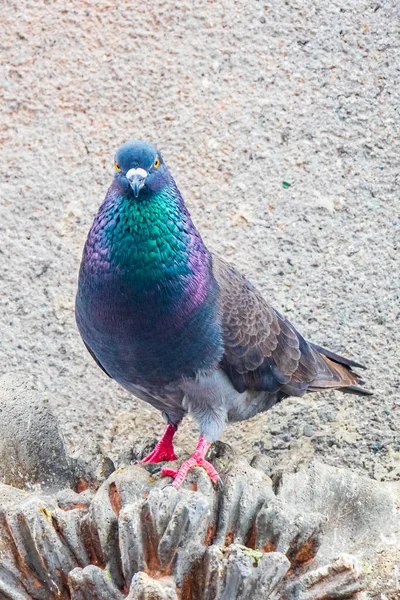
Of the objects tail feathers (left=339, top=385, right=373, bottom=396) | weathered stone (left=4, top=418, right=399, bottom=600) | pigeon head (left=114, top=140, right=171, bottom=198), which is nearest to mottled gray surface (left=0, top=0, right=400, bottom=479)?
tail feathers (left=339, top=385, right=373, bottom=396)

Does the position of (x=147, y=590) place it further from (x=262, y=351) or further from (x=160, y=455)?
(x=262, y=351)

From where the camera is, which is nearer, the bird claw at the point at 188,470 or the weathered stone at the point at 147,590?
the weathered stone at the point at 147,590

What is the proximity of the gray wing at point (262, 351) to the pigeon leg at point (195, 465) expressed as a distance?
0.91 ft

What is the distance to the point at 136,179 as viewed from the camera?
2.53 metres

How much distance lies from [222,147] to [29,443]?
5.13 ft

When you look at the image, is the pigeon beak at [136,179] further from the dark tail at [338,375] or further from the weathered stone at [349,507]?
the dark tail at [338,375]

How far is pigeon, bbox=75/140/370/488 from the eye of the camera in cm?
261

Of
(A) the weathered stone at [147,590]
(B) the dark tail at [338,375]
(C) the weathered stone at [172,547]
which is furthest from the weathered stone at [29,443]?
(B) the dark tail at [338,375]

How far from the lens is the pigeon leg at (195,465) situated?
7.86 feet

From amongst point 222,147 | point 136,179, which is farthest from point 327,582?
point 222,147

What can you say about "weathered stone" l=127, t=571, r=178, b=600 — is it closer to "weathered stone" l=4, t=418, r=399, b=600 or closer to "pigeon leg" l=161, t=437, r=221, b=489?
"weathered stone" l=4, t=418, r=399, b=600

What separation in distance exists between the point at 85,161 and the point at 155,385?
1.21 metres

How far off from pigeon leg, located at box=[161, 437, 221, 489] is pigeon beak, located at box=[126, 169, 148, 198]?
741 millimetres

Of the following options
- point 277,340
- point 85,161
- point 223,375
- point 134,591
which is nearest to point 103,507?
point 134,591
